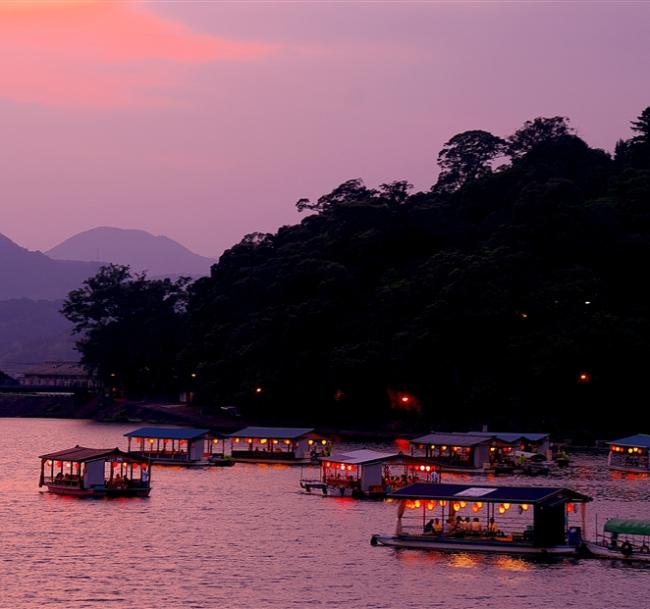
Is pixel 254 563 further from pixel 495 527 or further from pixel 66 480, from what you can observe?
pixel 66 480

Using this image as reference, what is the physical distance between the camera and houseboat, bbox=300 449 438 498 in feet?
271

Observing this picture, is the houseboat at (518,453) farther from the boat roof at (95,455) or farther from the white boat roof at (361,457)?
the boat roof at (95,455)

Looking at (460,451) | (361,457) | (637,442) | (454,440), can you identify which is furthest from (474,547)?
(637,442)

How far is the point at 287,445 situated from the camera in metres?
115

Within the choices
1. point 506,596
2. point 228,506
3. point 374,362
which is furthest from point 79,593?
point 374,362

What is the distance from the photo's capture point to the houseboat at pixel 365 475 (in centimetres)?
8275

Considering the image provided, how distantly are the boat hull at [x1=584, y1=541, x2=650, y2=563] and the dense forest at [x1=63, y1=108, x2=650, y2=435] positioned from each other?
7258 cm

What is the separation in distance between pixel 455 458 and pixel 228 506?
96.0ft

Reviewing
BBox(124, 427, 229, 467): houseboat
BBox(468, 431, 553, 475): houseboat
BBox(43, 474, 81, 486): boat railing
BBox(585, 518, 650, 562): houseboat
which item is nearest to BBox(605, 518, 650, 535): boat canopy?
BBox(585, 518, 650, 562): houseboat

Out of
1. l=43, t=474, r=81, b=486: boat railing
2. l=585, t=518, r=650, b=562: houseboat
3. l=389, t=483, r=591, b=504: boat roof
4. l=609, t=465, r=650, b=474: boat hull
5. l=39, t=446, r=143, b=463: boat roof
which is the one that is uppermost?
l=39, t=446, r=143, b=463: boat roof

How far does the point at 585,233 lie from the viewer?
486 feet

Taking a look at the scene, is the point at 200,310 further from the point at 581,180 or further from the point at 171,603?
the point at 171,603

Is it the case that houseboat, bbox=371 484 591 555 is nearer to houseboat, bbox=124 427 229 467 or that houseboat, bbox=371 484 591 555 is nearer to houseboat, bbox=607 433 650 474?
houseboat, bbox=124 427 229 467

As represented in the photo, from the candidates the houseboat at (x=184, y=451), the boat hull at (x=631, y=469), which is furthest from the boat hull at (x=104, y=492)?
the boat hull at (x=631, y=469)
